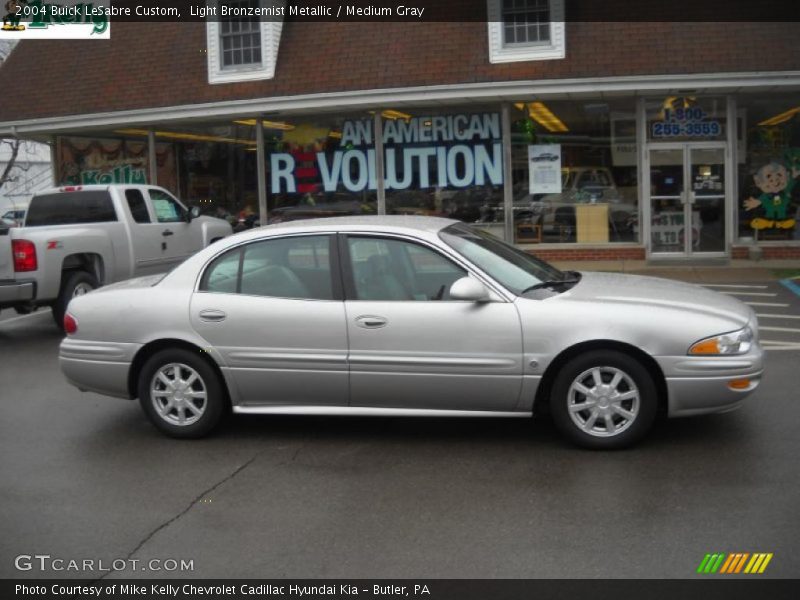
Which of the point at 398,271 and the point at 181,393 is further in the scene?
the point at 181,393

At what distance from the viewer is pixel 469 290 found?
6188 mm

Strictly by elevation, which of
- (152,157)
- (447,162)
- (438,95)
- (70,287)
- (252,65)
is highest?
(252,65)

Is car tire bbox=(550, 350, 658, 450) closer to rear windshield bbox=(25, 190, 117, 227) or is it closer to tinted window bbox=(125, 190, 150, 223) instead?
rear windshield bbox=(25, 190, 117, 227)

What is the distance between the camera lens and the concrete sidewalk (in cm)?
1513

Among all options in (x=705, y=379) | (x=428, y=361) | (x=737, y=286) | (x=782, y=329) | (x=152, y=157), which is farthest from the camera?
(x=152, y=157)

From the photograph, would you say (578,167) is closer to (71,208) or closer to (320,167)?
(320,167)

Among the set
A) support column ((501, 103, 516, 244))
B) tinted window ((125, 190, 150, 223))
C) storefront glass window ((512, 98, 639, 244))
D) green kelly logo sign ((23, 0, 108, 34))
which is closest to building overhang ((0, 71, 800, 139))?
support column ((501, 103, 516, 244))

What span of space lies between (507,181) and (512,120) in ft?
3.58

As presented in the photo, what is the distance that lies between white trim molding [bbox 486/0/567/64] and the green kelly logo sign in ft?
28.1

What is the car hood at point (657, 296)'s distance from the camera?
20.6 feet

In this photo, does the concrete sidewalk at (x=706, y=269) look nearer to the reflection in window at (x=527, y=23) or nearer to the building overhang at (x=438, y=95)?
the building overhang at (x=438, y=95)

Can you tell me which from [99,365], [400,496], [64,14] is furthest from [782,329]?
[64,14]

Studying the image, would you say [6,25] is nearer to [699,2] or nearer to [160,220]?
[160,220]
